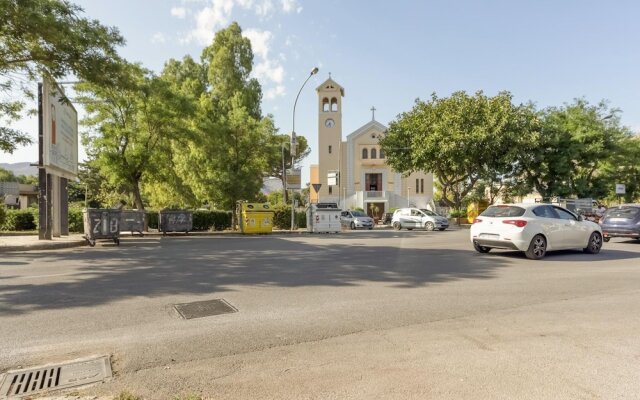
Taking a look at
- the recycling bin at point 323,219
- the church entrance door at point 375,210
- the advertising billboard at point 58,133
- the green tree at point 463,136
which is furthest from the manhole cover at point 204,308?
the church entrance door at point 375,210

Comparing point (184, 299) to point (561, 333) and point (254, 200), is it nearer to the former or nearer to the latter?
point (561, 333)

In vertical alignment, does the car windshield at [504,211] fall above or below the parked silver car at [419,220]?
above

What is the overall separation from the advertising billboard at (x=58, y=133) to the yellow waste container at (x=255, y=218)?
8260 millimetres

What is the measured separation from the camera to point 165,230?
68.4 feet

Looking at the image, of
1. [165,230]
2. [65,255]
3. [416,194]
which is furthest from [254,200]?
[416,194]

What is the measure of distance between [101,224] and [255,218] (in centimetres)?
890

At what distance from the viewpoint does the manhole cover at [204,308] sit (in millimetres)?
5441

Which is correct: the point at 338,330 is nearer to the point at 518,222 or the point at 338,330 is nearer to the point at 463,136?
the point at 518,222

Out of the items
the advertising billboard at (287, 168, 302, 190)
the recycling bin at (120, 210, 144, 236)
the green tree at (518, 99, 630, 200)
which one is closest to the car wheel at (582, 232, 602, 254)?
the advertising billboard at (287, 168, 302, 190)

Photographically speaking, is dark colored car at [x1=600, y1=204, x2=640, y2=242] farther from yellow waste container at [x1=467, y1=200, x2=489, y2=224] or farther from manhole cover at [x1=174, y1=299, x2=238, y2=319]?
yellow waste container at [x1=467, y1=200, x2=489, y2=224]

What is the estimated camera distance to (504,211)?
11531mm

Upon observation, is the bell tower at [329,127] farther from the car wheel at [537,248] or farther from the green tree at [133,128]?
the car wheel at [537,248]

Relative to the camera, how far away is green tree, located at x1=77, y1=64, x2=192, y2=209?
2059cm

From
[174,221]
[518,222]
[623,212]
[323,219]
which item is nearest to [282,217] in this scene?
[323,219]
